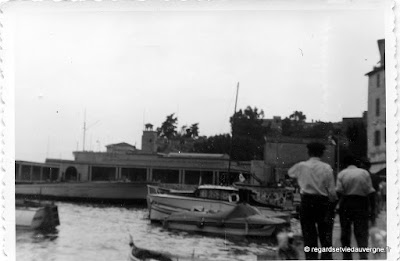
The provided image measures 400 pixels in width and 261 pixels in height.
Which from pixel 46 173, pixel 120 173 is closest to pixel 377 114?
pixel 120 173

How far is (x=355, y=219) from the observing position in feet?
9.36

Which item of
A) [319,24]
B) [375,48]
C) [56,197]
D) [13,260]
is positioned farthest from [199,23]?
[13,260]

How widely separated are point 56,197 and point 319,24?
5.88ft

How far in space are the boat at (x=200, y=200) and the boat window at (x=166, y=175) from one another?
2.1 inches

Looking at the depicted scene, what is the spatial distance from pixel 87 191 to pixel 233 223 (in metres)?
0.89

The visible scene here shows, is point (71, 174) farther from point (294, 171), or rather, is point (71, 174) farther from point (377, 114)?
point (377, 114)

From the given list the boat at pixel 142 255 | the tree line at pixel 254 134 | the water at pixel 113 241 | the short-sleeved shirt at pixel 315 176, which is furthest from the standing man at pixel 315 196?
the boat at pixel 142 255

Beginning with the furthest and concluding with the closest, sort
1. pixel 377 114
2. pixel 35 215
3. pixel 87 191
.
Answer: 1. pixel 87 191
2. pixel 35 215
3. pixel 377 114

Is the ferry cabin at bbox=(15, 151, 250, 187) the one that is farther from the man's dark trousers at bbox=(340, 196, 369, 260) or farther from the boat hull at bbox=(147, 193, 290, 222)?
the man's dark trousers at bbox=(340, 196, 369, 260)

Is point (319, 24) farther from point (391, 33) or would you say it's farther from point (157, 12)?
point (157, 12)

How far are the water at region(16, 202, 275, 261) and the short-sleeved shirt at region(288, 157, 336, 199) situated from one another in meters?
0.40

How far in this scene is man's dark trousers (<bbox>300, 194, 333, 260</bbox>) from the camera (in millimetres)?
2832

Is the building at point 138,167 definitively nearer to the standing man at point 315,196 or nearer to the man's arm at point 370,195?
the standing man at point 315,196

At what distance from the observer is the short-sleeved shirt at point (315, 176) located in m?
2.82
